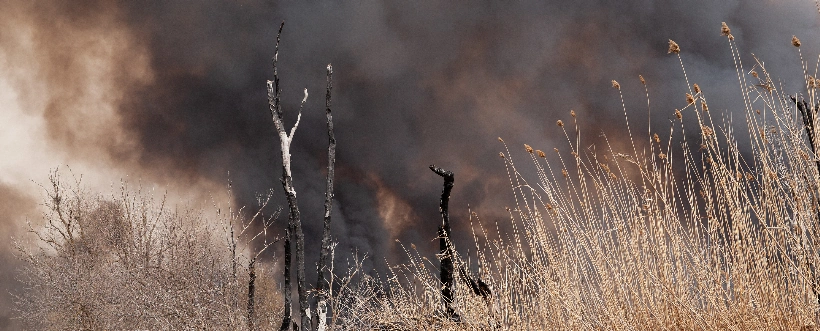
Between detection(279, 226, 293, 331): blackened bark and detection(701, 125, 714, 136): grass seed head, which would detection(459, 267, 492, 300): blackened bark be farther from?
detection(279, 226, 293, 331): blackened bark

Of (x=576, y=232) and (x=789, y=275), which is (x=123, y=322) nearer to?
(x=576, y=232)

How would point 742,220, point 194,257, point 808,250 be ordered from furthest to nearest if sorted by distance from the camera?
point 194,257 → point 742,220 → point 808,250

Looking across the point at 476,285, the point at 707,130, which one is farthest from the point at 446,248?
the point at 707,130

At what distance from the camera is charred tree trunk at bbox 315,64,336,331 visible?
4.55 m

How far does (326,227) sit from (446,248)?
1.30 m

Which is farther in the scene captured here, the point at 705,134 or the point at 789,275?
the point at 705,134

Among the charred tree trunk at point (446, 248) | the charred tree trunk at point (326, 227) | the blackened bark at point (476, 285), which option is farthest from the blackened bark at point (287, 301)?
the blackened bark at point (476, 285)

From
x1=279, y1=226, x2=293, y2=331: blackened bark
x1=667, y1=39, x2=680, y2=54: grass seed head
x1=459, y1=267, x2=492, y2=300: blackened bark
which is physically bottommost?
x1=459, y1=267, x2=492, y2=300: blackened bark

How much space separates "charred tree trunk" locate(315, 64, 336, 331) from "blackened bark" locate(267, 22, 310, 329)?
13cm

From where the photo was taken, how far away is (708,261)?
1.91 m

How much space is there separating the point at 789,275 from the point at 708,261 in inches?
9.5

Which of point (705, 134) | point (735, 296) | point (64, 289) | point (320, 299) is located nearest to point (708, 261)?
point (735, 296)

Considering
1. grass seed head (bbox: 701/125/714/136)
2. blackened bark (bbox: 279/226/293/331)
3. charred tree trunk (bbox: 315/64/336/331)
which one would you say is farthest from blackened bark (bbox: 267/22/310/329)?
grass seed head (bbox: 701/125/714/136)

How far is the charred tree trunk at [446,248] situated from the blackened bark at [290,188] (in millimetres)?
1307
